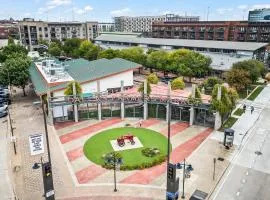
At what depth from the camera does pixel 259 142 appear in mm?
36219

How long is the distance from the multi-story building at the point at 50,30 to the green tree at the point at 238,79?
348ft

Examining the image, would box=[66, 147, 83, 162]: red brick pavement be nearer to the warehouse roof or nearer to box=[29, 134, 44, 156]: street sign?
box=[29, 134, 44, 156]: street sign

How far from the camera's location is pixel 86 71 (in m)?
56.8

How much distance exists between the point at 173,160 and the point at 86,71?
106 feet

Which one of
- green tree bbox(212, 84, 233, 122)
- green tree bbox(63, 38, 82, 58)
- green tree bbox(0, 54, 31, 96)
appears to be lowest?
green tree bbox(212, 84, 233, 122)

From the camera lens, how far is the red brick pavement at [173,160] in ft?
90.4

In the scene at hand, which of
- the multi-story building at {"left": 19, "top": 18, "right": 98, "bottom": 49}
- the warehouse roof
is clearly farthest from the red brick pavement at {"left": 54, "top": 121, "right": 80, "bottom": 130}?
the multi-story building at {"left": 19, "top": 18, "right": 98, "bottom": 49}

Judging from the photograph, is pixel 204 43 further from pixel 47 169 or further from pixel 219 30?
pixel 47 169

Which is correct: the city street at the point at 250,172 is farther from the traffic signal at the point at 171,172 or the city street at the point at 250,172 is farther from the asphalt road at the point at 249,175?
the traffic signal at the point at 171,172

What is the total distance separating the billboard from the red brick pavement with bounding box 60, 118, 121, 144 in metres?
82.8

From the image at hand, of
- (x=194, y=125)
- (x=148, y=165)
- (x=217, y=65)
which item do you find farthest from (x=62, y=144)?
(x=217, y=65)

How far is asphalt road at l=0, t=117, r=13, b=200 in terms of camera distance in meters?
26.0

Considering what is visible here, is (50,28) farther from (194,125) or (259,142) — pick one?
(259,142)

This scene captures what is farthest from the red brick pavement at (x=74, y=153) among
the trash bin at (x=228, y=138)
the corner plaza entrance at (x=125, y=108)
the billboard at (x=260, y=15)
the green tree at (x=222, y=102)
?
the billboard at (x=260, y=15)
